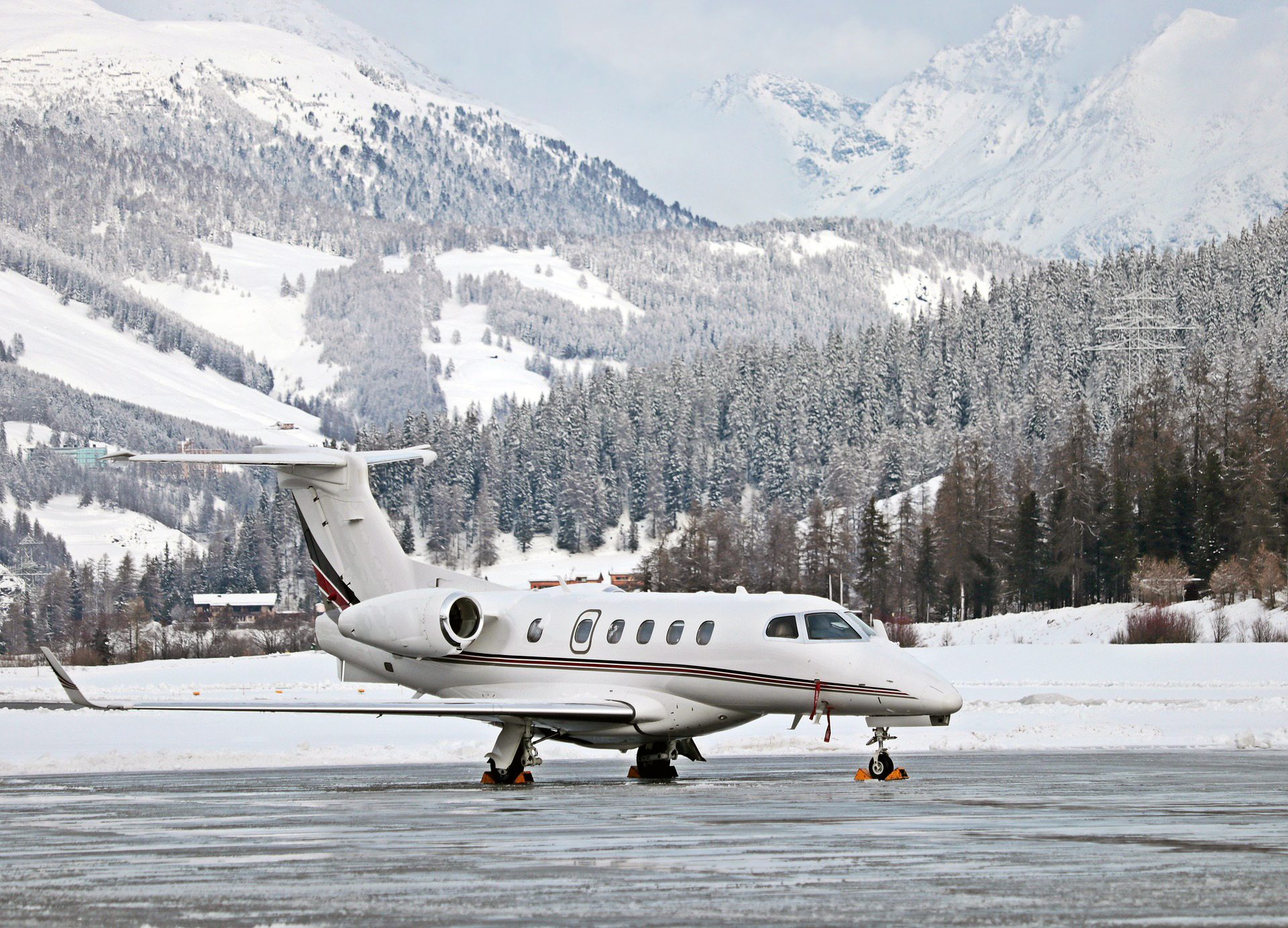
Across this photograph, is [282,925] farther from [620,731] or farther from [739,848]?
[620,731]

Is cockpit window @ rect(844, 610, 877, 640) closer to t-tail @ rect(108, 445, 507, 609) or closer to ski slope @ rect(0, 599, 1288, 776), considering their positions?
ski slope @ rect(0, 599, 1288, 776)

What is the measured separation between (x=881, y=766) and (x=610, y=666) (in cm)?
490

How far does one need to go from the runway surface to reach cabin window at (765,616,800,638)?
90.4 inches

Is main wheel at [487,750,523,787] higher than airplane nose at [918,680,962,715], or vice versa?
airplane nose at [918,680,962,715]

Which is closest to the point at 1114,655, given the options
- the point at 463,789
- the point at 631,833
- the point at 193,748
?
the point at 193,748

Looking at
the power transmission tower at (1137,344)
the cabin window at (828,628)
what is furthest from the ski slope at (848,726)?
the power transmission tower at (1137,344)

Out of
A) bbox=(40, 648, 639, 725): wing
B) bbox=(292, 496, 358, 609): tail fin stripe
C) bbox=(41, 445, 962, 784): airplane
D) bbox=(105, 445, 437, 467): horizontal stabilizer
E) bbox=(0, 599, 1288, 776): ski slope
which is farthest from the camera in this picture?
bbox=(0, 599, 1288, 776): ski slope

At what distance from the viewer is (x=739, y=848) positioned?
13.4 meters

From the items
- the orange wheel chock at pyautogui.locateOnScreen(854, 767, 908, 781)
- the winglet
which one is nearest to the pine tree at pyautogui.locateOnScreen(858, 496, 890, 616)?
the orange wheel chock at pyautogui.locateOnScreen(854, 767, 908, 781)

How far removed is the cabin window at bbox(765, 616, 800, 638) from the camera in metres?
23.4

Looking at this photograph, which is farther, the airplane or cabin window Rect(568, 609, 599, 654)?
cabin window Rect(568, 609, 599, 654)

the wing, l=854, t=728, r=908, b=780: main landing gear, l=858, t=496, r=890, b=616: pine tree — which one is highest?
l=858, t=496, r=890, b=616: pine tree

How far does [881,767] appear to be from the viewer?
73.5 feet

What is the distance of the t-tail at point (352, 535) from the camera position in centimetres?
2950
